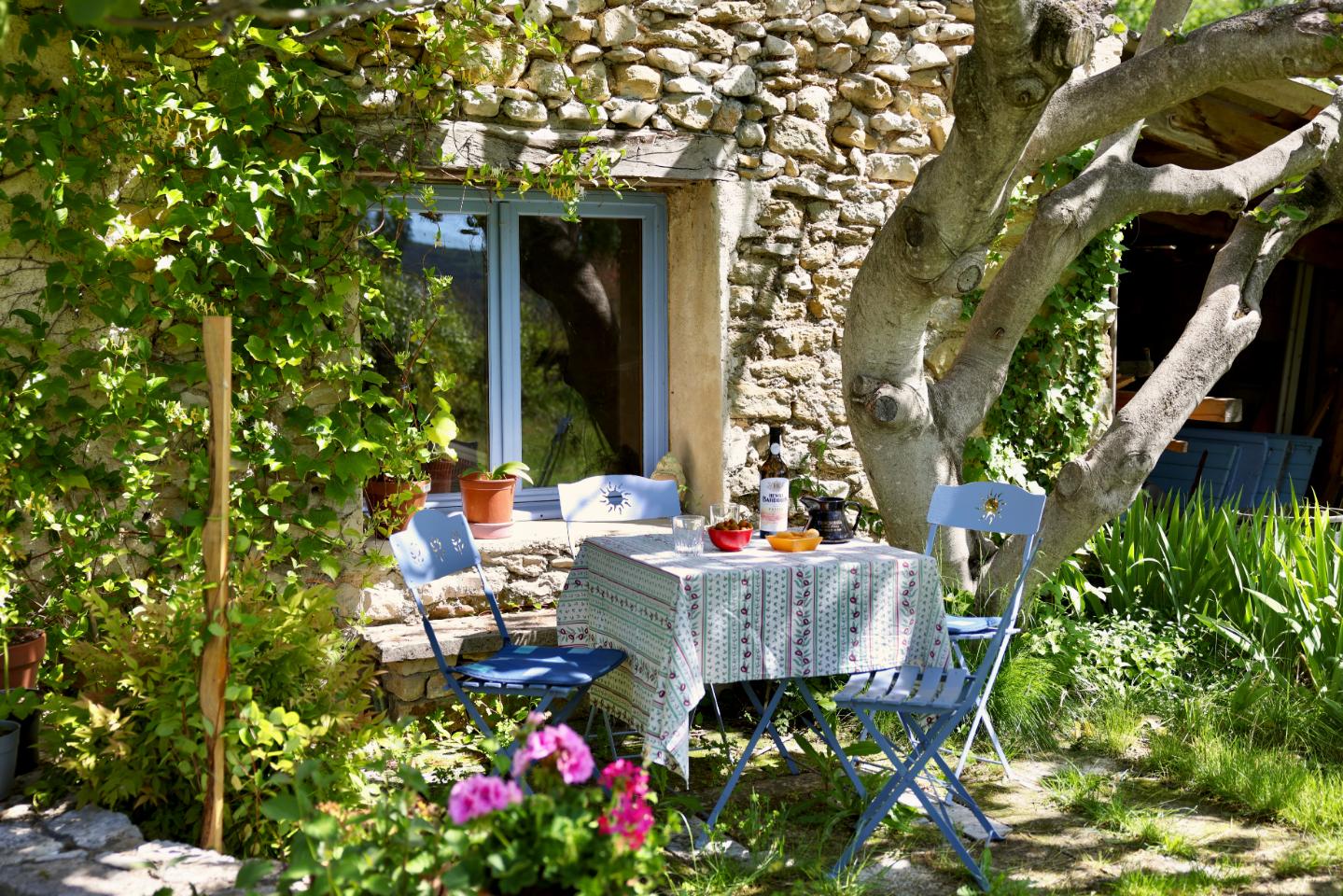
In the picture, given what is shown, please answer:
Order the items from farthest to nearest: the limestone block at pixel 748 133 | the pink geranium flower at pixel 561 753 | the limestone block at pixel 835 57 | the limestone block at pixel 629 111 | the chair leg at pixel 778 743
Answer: the limestone block at pixel 835 57 → the limestone block at pixel 748 133 → the limestone block at pixel 629 111 → the chair leg at pixel 778 743 → the pink geranium flower at pixel 561 753

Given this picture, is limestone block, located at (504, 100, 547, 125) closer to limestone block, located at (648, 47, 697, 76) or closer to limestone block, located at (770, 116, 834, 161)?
limestone block, located at (648, 47, 697, 76)

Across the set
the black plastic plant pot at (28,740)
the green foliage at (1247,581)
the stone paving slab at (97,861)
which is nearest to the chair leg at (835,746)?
the stone paving slab at (97,861)

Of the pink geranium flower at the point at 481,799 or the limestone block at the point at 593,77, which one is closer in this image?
the pink geranium flower at the point at 481,799

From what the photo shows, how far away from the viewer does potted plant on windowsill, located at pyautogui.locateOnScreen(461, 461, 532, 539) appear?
466 cm

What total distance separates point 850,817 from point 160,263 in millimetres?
2852

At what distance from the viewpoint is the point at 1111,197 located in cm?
452

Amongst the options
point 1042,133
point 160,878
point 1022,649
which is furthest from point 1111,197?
point 160,878

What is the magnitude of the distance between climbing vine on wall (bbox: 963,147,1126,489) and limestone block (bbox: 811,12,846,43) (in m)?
1.13

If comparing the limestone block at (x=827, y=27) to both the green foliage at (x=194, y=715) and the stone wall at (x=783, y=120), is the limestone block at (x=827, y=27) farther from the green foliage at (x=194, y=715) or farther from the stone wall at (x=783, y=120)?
the green foliage at (x=194, y=715)

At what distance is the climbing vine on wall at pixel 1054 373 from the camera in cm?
549

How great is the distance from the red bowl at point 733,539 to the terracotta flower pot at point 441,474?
1437mm

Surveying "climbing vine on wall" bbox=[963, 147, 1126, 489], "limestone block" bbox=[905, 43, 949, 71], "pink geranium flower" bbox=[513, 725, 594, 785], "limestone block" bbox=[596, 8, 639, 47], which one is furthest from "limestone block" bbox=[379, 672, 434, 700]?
"limestone block" bbox=[905, 43, 949, 71]

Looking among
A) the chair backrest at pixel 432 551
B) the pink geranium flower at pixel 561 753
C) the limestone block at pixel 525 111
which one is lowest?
the pink geranium flower at pixel 561 753

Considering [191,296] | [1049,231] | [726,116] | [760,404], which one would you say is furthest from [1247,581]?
[191,296]
